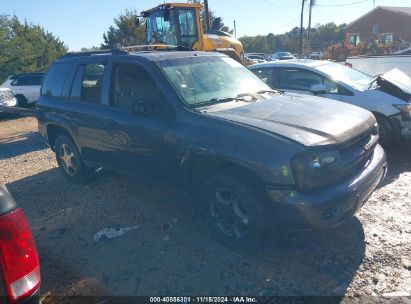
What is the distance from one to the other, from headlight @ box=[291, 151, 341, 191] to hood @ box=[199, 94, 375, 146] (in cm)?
10

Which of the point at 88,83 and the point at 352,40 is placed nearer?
the point at 88,83

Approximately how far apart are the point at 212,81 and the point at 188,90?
0.41 metres

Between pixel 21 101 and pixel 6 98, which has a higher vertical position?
pixel 6 98

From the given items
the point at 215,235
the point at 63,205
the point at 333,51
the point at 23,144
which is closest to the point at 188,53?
the point at 215,235

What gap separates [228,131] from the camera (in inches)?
129

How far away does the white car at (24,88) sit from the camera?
1509 cm

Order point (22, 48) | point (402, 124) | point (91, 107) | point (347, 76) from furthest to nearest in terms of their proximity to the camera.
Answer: point (22, 48), point (347, 76), point (402, 124), point (91, 107)

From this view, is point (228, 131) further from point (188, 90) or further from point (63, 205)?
point (63, 205)

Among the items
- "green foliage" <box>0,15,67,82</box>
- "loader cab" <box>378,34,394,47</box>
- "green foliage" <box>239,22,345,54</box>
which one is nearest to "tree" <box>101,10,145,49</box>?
"green foliage" <box>0,15,67,82</box>

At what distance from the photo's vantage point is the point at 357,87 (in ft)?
20.5

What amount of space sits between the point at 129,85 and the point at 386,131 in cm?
429

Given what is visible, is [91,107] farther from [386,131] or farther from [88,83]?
[386,131]

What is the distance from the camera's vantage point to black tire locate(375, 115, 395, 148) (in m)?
5.91

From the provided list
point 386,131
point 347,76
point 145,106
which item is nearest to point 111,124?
point 145,106
